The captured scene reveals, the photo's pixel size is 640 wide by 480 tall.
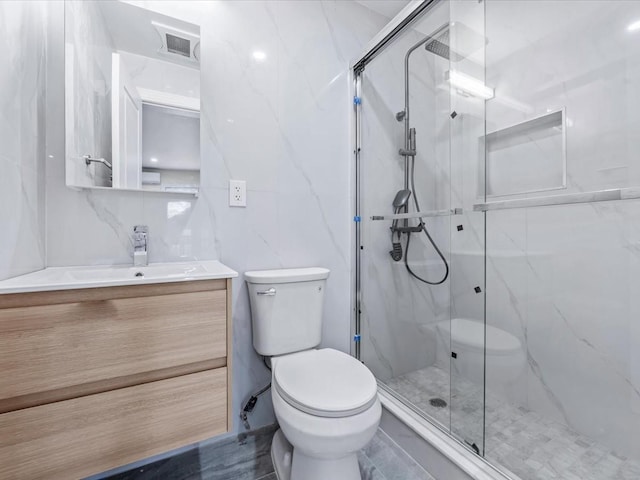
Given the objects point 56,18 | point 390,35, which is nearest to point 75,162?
point 56,18

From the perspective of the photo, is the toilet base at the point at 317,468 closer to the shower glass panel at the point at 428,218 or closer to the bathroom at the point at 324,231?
the bathroom at the point at 324,231

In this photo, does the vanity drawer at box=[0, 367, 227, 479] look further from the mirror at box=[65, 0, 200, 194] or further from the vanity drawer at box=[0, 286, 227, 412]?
the mirror at box=[65, 0, 200, 194]

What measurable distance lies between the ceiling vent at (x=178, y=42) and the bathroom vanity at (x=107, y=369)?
1015mm

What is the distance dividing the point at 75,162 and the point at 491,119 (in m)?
1.84

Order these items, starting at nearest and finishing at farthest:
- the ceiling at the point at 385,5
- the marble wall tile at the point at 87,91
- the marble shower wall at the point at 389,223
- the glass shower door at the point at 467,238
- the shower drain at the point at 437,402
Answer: the marble wall tile at the point at 87,91
the glass shower door at the point at 467,238
the shower drain at the point at 437,402
the marble shower wall at the point at 389,223
the ceiling at the point at 385,5

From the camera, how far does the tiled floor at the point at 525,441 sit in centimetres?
108

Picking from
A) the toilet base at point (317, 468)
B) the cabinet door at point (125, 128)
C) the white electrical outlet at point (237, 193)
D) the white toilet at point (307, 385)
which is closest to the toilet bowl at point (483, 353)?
the white toilet at point (307, 385)

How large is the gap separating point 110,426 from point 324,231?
3.84ft

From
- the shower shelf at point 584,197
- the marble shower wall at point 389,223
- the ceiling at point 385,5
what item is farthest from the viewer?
the ceiling at point 385,5

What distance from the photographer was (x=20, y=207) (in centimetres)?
91

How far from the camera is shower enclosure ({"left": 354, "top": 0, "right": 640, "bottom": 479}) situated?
117 cm

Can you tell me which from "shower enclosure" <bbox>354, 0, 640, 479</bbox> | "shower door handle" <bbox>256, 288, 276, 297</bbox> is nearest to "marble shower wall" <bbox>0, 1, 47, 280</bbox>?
"shower door handle" <bbox>256, 288, 276, 297</bbox>

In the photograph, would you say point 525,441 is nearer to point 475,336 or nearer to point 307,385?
point 475,336

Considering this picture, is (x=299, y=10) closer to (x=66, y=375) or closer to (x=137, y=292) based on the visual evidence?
(x=137, y=292)
